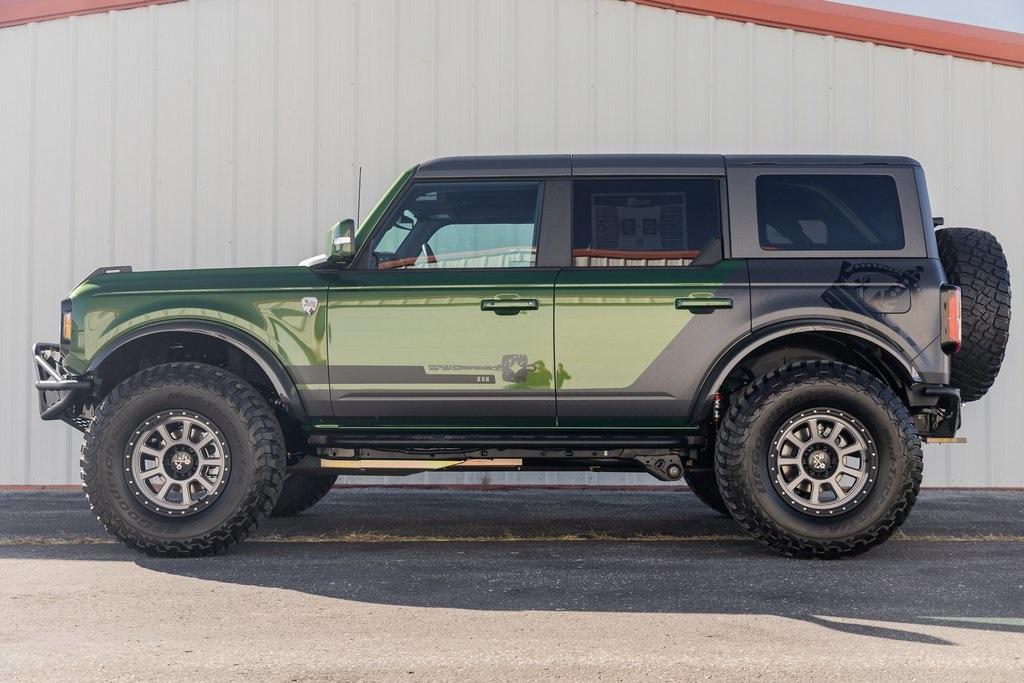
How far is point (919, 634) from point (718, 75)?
656 centimetres

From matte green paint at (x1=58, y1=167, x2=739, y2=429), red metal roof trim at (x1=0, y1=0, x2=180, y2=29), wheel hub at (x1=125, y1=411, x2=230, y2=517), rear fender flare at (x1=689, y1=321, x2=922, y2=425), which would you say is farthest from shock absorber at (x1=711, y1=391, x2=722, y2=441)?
red metal roof trim at (x1=0, y1=0, x2=180, y2=29)

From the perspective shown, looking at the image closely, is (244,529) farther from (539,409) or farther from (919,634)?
(919,634)

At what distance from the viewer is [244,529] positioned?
5238 mm

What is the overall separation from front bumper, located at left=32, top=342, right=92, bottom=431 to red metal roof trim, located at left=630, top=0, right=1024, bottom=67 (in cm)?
Answer: 611

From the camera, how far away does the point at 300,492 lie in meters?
6.85

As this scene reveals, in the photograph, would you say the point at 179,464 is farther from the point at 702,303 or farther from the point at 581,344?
the point at 702,303

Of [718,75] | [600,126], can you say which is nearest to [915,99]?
[718,75]

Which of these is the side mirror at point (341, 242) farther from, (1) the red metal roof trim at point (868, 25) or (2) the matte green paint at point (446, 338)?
(1) the red metal roof trim at point (868, 25)

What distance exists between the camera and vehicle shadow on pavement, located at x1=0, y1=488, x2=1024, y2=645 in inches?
163

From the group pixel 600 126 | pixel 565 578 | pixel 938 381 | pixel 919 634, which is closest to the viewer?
pixel 919 634

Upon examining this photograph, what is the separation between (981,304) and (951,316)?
29 cm

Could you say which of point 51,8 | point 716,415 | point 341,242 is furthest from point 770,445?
point 51,8

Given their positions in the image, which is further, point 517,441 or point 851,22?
point 851,22

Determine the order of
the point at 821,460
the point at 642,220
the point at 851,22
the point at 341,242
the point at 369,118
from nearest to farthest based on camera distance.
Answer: the point at 821,460, the point at 341,242, the point at 642,220, the point at 851,22, the point at 369,118
